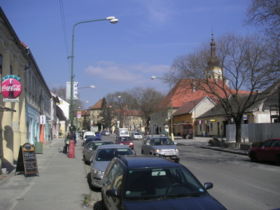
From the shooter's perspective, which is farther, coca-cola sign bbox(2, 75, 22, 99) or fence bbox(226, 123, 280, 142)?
fence bbox(226, 123, 280, 142)

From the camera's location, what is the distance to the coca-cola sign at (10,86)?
43.8ft

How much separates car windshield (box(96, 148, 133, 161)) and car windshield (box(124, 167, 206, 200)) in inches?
→ 261

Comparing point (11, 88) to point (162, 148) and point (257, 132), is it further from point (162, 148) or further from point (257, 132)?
point (257, 132)

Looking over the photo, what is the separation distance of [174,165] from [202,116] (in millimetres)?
60727

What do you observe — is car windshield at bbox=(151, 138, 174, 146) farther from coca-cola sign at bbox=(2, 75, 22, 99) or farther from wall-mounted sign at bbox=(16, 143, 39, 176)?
coca-cola sign at bbox=(2, 75, 22, 99)

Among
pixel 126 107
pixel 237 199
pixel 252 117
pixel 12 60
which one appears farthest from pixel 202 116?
pixel 237 199

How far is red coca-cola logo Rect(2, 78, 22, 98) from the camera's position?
1335cm

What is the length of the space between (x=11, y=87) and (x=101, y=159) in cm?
472

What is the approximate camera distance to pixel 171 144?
65.4 ft

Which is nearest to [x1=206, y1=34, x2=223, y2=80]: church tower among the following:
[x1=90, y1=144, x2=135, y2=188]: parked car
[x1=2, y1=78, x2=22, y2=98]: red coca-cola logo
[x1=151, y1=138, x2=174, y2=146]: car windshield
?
[x1=151, y1=138, x2=174, y2=146]: car windshield

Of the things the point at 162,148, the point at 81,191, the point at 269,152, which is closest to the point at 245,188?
the point at 81,191

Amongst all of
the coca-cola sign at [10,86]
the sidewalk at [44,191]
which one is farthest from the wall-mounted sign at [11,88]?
the sidewalk at [44,191]

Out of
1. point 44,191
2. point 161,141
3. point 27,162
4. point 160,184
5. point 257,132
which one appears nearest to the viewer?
point 160,184

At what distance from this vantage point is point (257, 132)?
34562 millimetres
